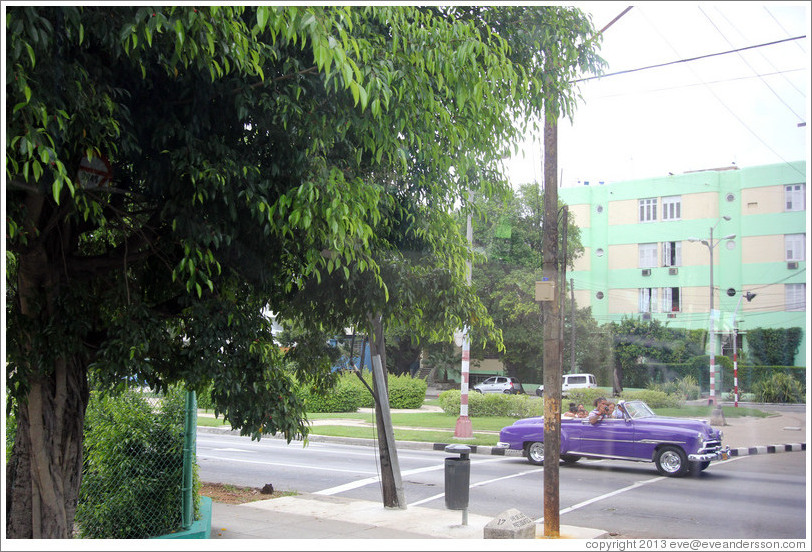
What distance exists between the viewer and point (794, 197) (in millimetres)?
7230

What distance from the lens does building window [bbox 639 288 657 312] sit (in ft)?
30.8

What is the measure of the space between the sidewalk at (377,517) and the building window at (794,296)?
113cm

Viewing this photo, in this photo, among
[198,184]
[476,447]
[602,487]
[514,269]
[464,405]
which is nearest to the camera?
[198,184]

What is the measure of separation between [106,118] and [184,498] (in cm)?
456

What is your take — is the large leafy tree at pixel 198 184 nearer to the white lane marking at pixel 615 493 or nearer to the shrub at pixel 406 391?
the white lane marking at pixel 615 493

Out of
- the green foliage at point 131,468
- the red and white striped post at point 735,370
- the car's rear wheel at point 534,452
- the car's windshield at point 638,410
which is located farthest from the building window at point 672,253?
the green foliage at point 131,468

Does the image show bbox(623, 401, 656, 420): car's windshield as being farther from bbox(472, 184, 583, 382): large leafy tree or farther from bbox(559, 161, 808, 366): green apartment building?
bbox(559, 161, 808, 366): green apartment building

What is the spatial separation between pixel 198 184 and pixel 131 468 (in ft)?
12.6

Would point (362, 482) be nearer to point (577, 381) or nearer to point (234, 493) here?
point (234, 493)

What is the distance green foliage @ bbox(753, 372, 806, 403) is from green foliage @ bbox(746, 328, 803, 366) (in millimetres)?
200

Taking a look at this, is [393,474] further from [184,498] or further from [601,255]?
[601,255]

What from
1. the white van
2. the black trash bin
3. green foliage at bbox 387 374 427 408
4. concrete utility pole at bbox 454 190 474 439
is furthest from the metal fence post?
green foliage at bbox 387 374 427 408

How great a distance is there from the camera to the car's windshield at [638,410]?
1132 cm

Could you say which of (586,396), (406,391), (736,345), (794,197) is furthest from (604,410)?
(406,391)
